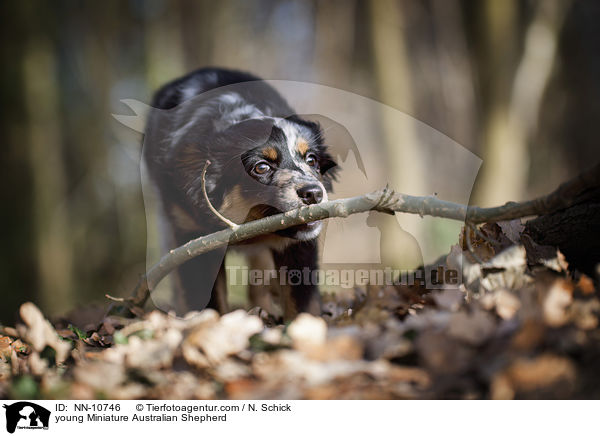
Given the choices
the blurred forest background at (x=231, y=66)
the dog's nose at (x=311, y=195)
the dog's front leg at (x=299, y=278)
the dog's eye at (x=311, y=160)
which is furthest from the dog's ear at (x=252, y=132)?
the blurred forest background at (x=231, y=66)

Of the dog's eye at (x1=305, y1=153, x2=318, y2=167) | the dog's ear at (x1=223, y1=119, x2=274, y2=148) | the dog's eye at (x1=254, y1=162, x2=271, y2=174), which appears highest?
the dog's ear at (x1=223, y1=119, x2=274, y2=148)

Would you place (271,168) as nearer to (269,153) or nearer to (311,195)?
(269,153)

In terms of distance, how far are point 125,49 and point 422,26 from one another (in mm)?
4970

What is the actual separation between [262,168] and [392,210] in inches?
36.6

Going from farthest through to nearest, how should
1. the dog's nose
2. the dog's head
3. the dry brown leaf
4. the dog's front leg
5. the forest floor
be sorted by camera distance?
the dog's front leg → the dog's head → the dog's nose → the dry brown leaf → the forest floor

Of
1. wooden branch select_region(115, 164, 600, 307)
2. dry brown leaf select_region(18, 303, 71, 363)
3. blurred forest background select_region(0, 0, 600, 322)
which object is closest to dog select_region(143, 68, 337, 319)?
wooden branch select_region(115, 164, 600, 307)

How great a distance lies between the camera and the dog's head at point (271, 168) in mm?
2455

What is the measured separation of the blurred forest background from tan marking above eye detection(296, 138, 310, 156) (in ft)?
5.51

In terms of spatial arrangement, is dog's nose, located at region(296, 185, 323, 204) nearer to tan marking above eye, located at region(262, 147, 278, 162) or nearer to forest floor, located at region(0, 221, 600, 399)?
tan marking above eye, located at region(262, 147, 278, 162)

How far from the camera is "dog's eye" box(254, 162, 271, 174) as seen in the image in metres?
2.55

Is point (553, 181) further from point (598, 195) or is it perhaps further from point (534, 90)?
point (598, 195)
